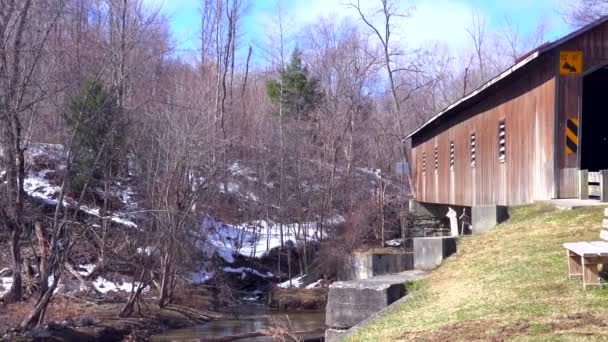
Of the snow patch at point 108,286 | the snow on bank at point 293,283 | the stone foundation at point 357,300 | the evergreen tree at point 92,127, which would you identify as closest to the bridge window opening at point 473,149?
the evergreen tree at point 92,127

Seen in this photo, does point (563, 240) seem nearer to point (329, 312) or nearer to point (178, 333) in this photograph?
point (329, 312)

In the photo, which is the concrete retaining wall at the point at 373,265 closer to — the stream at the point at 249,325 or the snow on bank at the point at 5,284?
the stream at the point at 249,325

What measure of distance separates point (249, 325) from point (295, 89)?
84.1ft

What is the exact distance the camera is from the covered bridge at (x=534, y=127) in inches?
614

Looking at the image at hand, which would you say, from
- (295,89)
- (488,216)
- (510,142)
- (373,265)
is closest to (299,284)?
(373,265)

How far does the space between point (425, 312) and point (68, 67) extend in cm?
1298

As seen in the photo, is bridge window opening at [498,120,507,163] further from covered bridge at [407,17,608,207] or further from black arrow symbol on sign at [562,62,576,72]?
black arrow symbol on sign at [562,62,576,72]

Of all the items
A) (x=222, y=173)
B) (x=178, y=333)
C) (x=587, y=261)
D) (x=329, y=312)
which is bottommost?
(x=178, y=333)

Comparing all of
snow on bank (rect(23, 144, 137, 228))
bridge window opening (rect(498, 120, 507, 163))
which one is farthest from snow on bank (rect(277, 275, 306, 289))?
bridge window opening (rect(498, 120, 507, 163))

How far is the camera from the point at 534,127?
16688 mm

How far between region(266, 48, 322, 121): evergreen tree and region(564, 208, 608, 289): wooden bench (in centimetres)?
3625

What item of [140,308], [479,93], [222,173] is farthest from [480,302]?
[222,173]

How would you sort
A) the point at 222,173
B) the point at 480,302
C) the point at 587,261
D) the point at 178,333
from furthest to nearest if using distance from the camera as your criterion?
the point at 222,173, the point at 178,333, the point at 480,302, the point at 587,261

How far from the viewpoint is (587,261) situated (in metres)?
8.25
